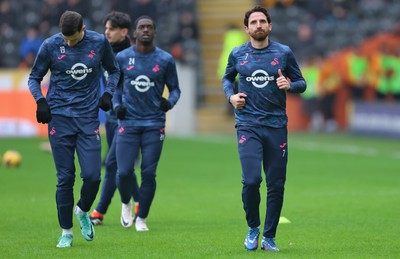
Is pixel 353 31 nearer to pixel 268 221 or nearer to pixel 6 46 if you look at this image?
pixel 6 46

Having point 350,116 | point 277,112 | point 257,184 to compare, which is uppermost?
point 277,112

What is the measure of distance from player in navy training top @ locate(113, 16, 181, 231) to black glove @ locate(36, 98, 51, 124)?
1.79 meters

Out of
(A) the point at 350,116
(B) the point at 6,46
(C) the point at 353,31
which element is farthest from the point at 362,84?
(B) the point at 6,46

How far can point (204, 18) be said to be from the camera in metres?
35.8

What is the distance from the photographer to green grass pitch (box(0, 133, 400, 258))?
31.7 feet

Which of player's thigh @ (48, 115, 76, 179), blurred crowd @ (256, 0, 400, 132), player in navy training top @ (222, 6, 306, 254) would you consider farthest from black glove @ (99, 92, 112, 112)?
blurred crowd @ (256, 0, 400, 132)

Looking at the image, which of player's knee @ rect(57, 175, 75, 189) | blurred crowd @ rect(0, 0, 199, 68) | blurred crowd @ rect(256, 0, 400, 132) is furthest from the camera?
blurred crowd @ rect(0, 0, 199, 68)

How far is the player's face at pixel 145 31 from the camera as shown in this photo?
37.0 feet

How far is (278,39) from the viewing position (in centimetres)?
3375

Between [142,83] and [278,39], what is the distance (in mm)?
22713

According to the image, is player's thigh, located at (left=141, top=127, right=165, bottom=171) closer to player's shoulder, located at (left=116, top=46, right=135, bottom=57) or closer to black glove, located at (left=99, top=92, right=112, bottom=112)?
player's shoulder, located at (left=116, top=46, right=135, bottom=57)

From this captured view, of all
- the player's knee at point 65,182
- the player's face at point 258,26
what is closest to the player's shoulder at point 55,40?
the player's knee at point 65,182

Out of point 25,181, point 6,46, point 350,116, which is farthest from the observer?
point 6,46

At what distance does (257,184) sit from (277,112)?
2.33ft
